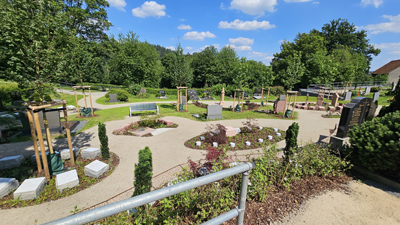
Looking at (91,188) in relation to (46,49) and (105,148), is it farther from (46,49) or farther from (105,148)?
(46,49)

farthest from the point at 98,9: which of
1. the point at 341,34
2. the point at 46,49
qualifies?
the point at 341,34

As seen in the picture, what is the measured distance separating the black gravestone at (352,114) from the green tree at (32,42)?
1071 centimetres

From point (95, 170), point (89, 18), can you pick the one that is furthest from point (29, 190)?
point (89, 18)

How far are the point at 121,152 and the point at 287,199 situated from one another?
6572mm

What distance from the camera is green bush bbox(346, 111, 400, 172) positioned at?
439cm

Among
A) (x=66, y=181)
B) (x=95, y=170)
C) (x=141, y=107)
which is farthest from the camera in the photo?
(x=141, y=107)

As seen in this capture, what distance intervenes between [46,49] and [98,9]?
113 ft

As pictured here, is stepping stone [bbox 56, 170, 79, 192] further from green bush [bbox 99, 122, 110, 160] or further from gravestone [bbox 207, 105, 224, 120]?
gravestone [bbox 207, 105, 224, 120]

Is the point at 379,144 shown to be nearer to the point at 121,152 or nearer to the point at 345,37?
the point at 121,152

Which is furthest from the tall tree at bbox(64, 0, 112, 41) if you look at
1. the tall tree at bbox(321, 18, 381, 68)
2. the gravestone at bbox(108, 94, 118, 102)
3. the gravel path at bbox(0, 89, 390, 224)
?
the tall tree at bbox(321, 18, 381, 68)

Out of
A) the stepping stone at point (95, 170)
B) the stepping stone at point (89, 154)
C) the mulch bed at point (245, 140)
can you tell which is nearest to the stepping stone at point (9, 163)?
the stepping stone at point (89, 154)

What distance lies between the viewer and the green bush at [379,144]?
439cm

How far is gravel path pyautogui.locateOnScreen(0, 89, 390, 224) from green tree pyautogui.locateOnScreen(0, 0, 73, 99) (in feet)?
11.3

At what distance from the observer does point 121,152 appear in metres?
7.64
